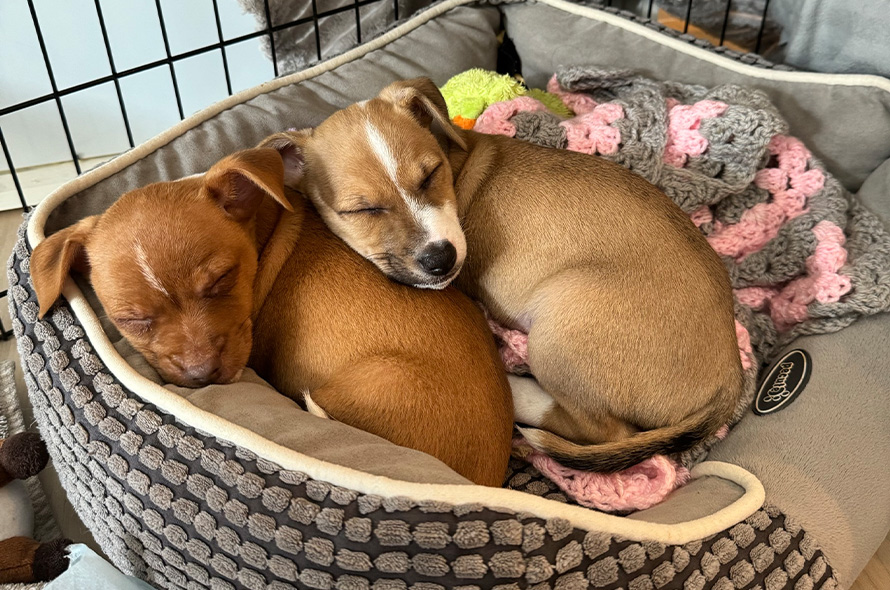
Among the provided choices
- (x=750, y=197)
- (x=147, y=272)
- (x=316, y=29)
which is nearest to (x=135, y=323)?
(x=147, y=272)

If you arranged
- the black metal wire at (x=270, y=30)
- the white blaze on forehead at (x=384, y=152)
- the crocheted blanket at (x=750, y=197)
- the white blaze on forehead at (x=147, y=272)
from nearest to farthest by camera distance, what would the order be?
1. the white blaze on forehead at (x=147, y=272)
2. the white blaze on forehead at (x=384, y=152)
3. the crocheted blanket at (x=750, y=197)
4. the black metal wire at (x=270, y=30)

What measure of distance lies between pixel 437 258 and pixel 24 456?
1.38 metres

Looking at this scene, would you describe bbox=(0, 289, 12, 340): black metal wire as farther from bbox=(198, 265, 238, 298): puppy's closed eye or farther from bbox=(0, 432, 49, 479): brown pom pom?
bbox=(198, 265, 238, 298): puppy's closed eye

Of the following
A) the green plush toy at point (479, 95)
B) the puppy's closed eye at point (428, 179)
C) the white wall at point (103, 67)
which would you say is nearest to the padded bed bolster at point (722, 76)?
the green plush toy at point (479, 95)

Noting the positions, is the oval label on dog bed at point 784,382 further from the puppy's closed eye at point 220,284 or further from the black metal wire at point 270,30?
the black metal wire at point 270,30

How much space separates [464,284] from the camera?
236 cm

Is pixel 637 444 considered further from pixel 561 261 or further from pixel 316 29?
pixel 316 29

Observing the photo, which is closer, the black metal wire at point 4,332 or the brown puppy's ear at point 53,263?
the brown puppy's ear at point 53,263

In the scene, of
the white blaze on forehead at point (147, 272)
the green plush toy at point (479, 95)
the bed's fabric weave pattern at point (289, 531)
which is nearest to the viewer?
the bed's fabric weave pattern at point (289, 531)

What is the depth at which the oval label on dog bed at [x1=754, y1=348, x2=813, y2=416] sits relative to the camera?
6.88 ft

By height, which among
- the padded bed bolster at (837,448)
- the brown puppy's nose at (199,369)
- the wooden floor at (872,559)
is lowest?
the wooden floor at (872,559)

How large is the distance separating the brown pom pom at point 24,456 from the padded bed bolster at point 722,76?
2431 millimetres

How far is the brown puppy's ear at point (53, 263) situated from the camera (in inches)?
71.6

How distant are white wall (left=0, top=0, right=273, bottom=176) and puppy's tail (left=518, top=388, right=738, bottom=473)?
3.11 m
